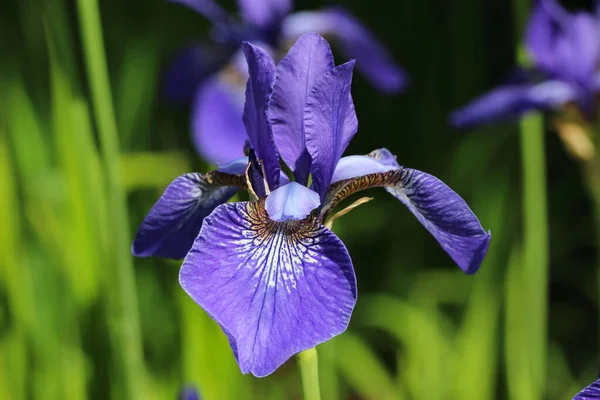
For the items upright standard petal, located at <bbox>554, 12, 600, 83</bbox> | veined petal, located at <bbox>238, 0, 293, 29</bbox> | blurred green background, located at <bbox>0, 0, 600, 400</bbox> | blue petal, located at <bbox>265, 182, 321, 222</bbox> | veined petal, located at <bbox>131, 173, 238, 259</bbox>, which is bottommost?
blurred green background, located at <bbox>0, 0, 600, 400</bbox>

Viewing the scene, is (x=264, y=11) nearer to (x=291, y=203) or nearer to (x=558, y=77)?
(x=558, y=77)

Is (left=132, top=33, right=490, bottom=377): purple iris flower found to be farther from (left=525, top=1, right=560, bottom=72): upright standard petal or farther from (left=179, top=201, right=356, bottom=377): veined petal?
(left=525, top=1, right=560, bottom=72): upright standard petal

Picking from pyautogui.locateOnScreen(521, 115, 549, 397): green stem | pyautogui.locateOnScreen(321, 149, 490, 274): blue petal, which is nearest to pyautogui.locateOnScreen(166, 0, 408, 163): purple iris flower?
pyautogui.locateOnScreen(521, 115, 549, 397): green stem

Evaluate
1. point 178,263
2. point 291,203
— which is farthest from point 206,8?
point 291,203

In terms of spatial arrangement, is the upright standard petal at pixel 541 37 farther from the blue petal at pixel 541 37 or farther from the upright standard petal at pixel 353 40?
the upright standard petal at pixel 353 40

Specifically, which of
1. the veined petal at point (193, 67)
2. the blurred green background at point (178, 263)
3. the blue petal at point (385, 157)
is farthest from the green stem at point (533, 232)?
the veined petal at point (193, 67)

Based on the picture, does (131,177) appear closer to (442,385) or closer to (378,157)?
(442,385)
